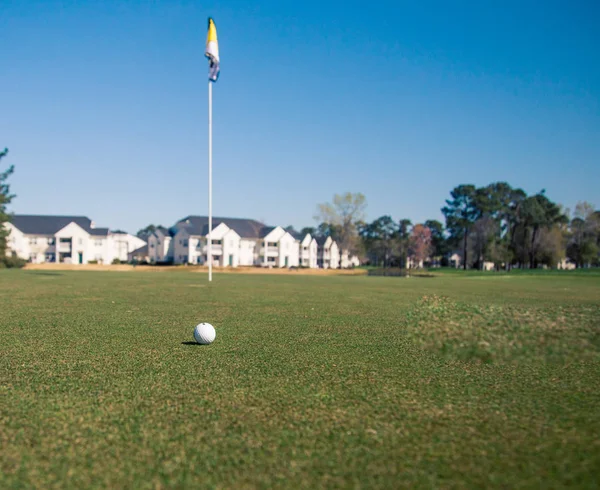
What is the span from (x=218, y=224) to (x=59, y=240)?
2761 centimetres

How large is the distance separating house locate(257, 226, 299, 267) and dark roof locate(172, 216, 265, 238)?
235 centimetres

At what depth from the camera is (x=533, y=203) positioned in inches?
3720

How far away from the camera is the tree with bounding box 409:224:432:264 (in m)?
115

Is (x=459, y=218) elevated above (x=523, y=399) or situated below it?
above

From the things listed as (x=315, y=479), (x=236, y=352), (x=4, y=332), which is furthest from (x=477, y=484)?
(x=4, y=332)

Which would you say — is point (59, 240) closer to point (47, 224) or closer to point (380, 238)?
point (47, 224)

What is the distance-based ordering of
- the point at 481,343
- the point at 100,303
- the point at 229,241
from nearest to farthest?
the point at 481,343
the point at 100,303
the point at 229,241

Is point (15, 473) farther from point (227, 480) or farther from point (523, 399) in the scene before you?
point (523, 399)

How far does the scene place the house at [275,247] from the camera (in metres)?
95.3

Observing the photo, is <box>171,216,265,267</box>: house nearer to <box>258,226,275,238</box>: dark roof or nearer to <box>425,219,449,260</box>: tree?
<box>258,226,275,238</box>: dark roof

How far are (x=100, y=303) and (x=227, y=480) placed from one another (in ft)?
50.5

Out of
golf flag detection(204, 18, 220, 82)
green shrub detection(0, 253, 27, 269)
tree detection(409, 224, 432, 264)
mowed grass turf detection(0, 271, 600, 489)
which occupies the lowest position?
mowed grass turf detection(0, 271, 600, 489)

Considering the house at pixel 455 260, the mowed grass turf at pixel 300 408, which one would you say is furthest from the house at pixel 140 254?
the mowed grass turf at pixel 300 408

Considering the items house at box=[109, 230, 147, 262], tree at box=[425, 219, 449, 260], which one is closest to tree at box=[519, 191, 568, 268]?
tree at box=[425, 219, 449, 260]
